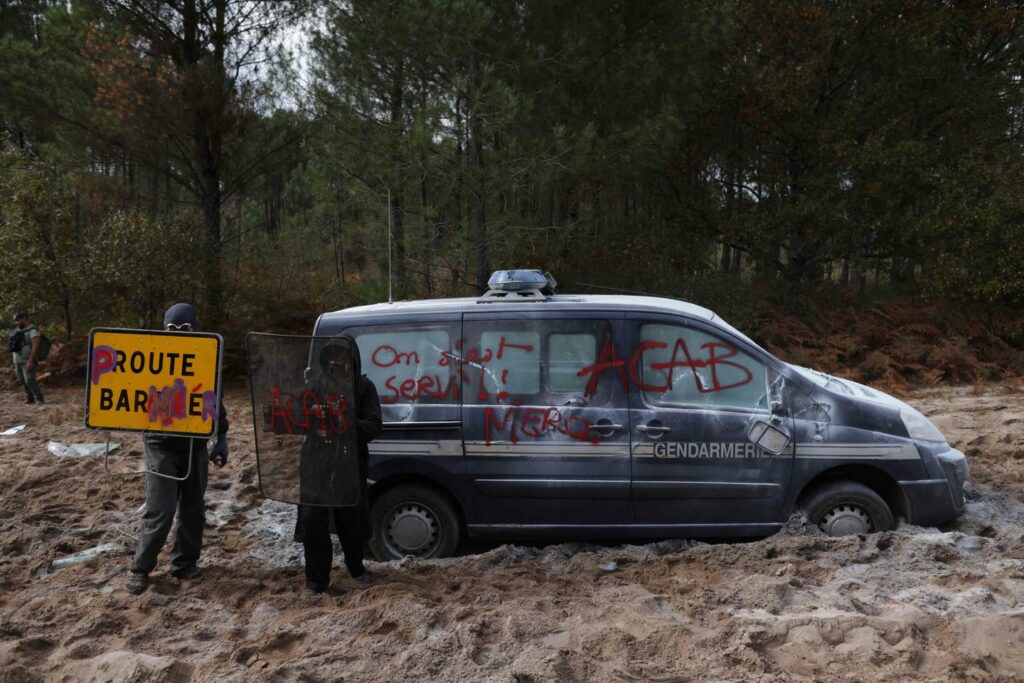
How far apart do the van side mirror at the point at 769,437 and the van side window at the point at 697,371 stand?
0.19m

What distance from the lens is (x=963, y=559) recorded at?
5.27 meters

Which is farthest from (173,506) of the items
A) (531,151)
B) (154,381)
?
(531,151)

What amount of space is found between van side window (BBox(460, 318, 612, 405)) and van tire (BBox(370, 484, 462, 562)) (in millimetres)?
816

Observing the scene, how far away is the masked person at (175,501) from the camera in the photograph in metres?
5.45

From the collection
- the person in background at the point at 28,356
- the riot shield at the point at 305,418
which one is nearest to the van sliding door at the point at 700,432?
the riot shield at the point at 305,418

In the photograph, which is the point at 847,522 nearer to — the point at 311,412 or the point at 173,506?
the point at 311,412

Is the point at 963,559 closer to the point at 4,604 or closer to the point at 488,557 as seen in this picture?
the point at 488,557

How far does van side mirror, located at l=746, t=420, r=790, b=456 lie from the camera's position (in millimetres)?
5680

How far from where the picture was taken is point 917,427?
19.2 feet

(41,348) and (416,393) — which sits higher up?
(41,348)

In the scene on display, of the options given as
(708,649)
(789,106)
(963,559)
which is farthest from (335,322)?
(789,106)

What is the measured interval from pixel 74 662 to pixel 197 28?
15.0 metres

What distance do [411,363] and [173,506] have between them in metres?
1.88

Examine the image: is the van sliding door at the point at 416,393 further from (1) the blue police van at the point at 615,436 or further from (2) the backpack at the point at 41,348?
(2) the backpack at the point at 41,348
